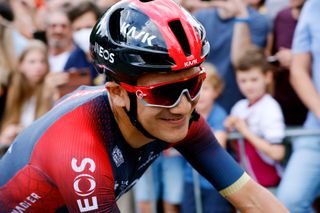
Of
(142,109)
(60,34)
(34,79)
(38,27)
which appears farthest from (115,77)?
(38,27)

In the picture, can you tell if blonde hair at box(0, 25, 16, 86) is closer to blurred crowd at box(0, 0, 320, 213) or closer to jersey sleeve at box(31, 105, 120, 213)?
blurred crowd at box(0, 0, 320, 213)

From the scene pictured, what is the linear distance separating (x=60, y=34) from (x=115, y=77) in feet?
13.4

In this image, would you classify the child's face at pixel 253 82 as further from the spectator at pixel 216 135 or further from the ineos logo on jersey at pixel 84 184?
the ineos logo on jersey at pixel 84 184

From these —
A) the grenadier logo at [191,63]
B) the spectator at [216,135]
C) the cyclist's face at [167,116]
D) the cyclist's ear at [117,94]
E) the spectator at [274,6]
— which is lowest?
the spectator at [216,135]

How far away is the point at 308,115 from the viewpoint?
6109mm

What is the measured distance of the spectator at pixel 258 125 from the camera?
19.7ft

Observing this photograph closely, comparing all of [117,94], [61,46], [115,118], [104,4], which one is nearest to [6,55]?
[61,46]

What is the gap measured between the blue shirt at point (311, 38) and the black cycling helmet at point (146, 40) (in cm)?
270

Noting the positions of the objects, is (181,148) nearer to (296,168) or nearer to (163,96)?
(163,96)

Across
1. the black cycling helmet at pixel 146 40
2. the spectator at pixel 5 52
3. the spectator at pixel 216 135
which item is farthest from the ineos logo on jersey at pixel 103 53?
the spectator at pixel 5 52

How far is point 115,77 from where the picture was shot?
3.50 meters

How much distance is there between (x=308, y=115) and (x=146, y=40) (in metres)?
3.02

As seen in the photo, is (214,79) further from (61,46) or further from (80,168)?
(80,168)

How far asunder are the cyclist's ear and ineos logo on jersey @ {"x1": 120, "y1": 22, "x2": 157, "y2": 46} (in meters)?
0.26
